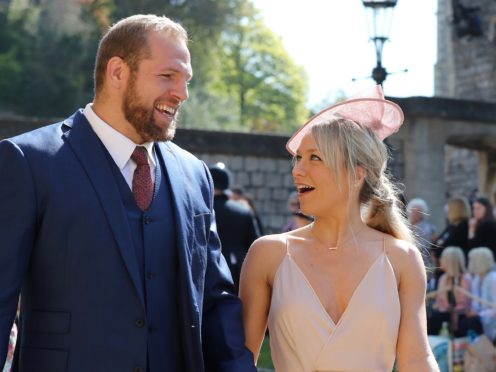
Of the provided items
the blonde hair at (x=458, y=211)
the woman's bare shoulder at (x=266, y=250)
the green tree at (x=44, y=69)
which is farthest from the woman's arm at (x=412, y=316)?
the green tree at (x=44, y=69)

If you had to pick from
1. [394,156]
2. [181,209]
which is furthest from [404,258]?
[394,156]

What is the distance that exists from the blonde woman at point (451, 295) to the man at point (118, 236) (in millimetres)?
6300

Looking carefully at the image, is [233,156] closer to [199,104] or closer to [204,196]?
[204,196]

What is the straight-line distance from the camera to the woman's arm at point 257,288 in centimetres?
475

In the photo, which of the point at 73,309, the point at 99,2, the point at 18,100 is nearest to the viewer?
the point at 73,309

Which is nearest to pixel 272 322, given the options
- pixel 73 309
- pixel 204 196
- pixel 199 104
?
pixel 204 196

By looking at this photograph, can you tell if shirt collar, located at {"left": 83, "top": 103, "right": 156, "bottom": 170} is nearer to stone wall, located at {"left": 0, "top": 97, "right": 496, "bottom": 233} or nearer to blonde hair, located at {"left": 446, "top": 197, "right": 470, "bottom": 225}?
blonde hair, located at {"left": 446, "top": 197, "right": 470, "bottom": 225}

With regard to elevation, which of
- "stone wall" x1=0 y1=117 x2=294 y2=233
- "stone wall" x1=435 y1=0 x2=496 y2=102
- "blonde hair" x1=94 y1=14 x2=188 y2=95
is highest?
"stone wall" x1=435 y1=0 x2=496 y2=102

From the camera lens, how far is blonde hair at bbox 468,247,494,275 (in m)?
10.8

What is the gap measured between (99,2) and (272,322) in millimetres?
50596

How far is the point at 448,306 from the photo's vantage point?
10.8 m

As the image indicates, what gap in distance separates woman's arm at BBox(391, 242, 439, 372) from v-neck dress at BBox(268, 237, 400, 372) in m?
0.03

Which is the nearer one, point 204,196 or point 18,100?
point 204,196

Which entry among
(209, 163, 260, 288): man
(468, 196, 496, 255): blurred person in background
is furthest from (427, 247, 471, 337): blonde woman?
(209, 163, 260, 288): man
